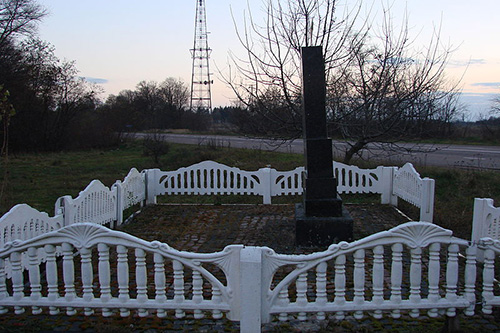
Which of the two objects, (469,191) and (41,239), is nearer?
(41,239)

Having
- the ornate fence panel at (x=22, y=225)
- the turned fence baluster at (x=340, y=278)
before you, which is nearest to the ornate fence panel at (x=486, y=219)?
the turned fence baluster at (x=340, y=278)

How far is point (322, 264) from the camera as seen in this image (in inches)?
129

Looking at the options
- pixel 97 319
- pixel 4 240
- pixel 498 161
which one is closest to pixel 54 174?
pixel 4 240

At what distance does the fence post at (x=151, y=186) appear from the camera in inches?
399

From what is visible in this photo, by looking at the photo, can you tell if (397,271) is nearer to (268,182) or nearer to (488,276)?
(488,276)

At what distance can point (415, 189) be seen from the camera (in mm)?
8344

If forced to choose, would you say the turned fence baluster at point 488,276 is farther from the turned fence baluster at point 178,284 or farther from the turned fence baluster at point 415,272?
the turned fence baluster at point 178,284

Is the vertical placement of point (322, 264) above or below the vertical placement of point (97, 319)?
above

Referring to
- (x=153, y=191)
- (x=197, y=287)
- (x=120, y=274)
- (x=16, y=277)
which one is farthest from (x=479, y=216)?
(x=153, y=191)

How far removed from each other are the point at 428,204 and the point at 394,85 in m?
3.58

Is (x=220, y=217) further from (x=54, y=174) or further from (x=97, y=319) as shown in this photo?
(x=54, y=174)

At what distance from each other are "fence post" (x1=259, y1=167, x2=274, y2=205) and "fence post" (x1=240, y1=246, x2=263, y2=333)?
6757 mm

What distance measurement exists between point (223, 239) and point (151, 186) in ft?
12.4

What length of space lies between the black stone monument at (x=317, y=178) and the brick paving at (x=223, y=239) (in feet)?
1.19
